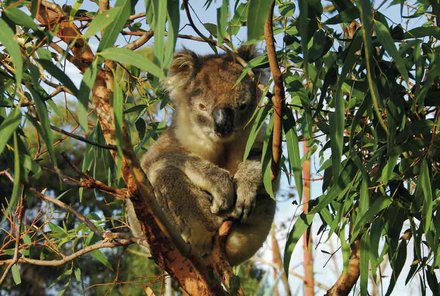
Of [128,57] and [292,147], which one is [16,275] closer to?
[292,147]

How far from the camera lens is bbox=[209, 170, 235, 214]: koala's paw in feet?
11.9

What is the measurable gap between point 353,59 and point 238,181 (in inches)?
62.9

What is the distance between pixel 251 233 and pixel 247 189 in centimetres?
36

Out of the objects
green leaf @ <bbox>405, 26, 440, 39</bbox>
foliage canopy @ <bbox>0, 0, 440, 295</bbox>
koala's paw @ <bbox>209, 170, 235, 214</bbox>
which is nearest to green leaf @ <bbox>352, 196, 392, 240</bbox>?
foliage canopy @ <bbox>0, 0, 440, 295</bbox>

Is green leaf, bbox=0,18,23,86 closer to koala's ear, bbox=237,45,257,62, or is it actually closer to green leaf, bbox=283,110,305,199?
green leaf, bbox=283,110,305,199

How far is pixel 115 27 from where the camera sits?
1.88m

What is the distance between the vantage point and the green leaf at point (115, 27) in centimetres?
187

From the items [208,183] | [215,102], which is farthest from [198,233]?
[215,102]

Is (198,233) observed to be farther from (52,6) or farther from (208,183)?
(52,6)

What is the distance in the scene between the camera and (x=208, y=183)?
370cm

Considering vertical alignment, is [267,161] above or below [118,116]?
above

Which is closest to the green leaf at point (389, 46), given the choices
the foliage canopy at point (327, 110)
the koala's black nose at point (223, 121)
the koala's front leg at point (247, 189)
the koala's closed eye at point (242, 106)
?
the foliage canopy at point (327, 110)

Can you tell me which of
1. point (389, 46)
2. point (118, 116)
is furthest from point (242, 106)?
point (118, 116)

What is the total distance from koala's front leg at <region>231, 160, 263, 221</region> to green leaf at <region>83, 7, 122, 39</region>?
1817mm
